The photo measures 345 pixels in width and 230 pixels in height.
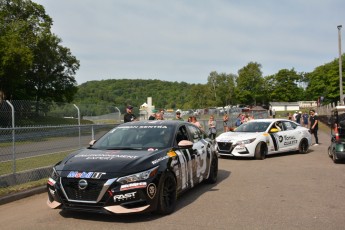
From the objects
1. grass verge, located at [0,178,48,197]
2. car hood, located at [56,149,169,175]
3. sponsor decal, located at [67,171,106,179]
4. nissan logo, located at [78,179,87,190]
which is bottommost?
grass verge, located at [0,178,48,197]

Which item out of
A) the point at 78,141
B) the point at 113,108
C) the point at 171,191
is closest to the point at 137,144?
the point at 171,191

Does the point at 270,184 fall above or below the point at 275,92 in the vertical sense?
below

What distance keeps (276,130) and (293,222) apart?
892 centimetres

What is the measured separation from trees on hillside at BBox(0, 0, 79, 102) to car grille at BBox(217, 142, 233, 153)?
81.4ft

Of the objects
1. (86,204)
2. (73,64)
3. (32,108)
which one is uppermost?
(73,64)

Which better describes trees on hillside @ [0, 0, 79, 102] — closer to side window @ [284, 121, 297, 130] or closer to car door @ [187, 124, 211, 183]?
side window @ [284, 121, 297, 130]

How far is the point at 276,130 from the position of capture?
14484 millimetres

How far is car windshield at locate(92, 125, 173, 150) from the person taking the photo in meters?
7.03

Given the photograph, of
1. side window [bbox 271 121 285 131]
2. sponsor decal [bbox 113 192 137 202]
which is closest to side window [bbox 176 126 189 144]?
sponsor decal [bbox 113 192 137 202]

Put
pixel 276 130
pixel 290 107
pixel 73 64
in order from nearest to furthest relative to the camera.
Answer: pixel 276 130 → pixel 73 64 → pixel 290 107

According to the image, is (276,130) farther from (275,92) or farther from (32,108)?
(275,92)

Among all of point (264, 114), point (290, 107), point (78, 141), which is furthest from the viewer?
point (290, 107)

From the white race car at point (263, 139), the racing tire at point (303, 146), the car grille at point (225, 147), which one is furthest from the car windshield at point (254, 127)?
the racing tire at point (303, 146)

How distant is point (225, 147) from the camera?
45.4ft
